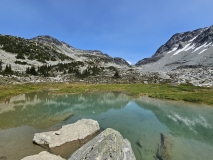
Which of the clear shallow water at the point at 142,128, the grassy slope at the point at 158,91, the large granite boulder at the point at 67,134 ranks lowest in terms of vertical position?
the clear shallow water at the point at 142,128

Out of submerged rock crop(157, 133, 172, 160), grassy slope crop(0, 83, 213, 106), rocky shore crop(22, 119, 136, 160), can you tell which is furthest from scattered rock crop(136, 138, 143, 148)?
grassy slope crop(0, 83, 213, 106)

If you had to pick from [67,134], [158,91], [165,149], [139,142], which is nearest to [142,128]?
[139,142]

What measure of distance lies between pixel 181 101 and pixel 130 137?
813 inches

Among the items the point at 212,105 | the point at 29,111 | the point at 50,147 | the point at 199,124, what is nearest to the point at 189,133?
the point at 199,124

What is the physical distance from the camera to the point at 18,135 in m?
13.9

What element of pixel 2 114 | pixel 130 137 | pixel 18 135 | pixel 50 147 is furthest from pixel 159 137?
pixel 2 114

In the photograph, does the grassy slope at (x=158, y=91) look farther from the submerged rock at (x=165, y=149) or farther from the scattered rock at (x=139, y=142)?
the scattered rock at (x=139, y=142)

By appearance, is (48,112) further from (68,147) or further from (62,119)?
(68,147)

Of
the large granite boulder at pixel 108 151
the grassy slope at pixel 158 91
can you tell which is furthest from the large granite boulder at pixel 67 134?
the grassy slope at pixel 158 91

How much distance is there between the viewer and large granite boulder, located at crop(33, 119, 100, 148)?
39.5 ft

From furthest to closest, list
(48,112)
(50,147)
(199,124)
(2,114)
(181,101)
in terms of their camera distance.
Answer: (181,101), (48,112), (2,114), (199,124), (50,147)

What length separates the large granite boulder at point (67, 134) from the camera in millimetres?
12055

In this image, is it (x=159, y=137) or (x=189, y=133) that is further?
(x=189, y=133)

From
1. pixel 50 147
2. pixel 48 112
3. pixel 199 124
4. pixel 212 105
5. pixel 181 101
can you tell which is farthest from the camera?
pixel 181 101
